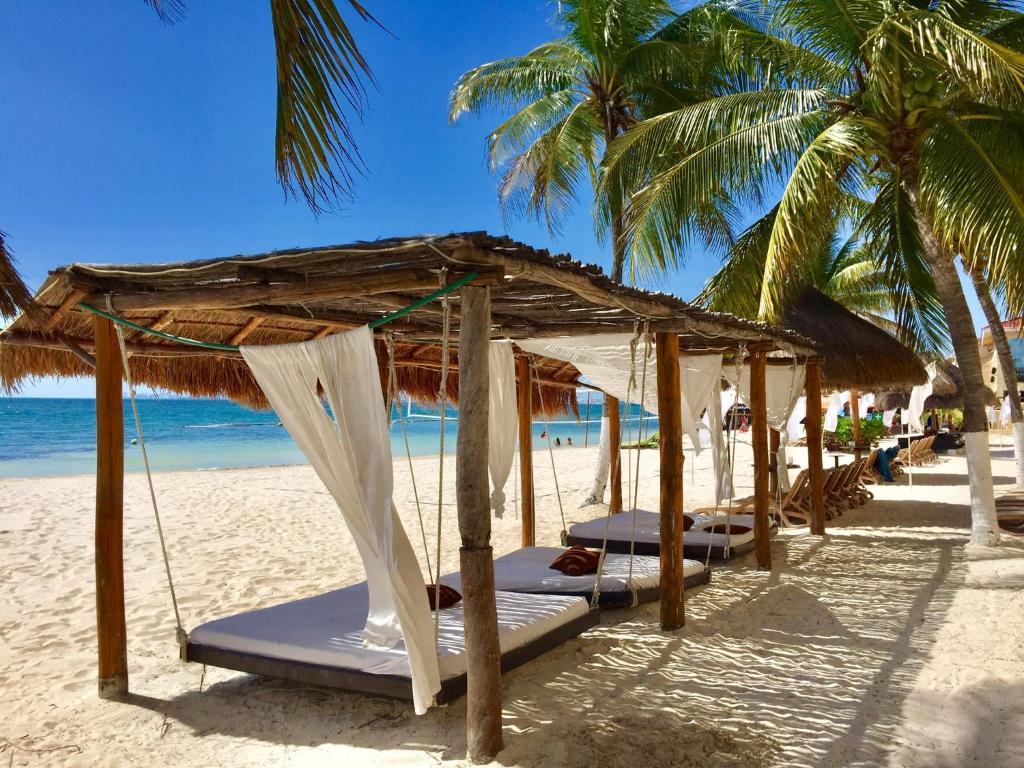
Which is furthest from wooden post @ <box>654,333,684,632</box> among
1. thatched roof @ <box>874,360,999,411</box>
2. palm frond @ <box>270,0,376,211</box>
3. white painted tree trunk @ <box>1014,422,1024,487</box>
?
thatched roof @ <box>874,360,999,411</box>

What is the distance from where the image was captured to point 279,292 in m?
3.05

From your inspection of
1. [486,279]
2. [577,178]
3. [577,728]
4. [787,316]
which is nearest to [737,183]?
[787,316]

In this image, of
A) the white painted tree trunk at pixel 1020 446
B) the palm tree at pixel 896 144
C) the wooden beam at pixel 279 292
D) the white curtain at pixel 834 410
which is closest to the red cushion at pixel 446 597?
the wooden beam at pixel 279 292

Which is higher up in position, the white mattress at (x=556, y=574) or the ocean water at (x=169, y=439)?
the ocean water at (x=169, y=439)

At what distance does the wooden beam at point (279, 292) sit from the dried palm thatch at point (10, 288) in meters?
0.94

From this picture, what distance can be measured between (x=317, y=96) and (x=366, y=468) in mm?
1418

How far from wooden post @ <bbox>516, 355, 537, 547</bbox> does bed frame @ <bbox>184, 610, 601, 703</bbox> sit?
229 cm

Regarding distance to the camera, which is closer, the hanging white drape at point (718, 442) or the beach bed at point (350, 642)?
the beach bed at point (350, 642)

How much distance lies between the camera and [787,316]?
8.41 metres

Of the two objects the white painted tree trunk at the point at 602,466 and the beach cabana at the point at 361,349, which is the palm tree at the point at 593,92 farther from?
the beach cabana at the point at 361,349

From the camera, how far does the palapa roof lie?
2725mm

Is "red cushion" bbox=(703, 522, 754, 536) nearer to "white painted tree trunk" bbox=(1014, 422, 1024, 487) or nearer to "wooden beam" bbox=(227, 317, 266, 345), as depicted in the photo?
"wooden beam" bbox=(227, 317, 266, 345)

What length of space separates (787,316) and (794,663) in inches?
219

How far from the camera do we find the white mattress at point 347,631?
3.03m
